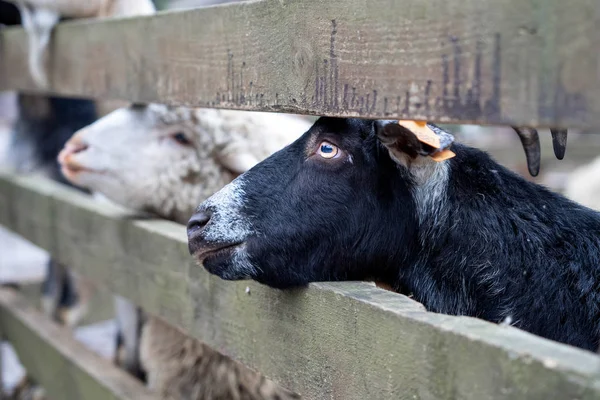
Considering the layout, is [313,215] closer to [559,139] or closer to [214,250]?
[214,250]

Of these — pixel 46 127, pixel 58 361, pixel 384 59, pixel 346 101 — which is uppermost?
pixel 384 59

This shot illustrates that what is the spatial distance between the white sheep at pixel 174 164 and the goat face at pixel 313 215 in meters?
1.08

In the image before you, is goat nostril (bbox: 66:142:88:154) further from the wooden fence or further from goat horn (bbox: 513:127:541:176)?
goat horn (bbox: 513:127:541:176)

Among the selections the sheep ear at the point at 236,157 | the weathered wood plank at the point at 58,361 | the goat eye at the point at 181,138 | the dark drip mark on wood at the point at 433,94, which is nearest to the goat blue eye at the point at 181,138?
the goat eye at the point at 181,138

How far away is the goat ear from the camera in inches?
70.6

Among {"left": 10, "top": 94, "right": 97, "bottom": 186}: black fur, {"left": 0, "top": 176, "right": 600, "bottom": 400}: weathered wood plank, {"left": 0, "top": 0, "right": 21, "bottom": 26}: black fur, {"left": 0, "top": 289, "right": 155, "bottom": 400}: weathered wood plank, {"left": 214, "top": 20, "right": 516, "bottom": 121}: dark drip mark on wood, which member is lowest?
{"left": 0, "top": 289, "right": 155, "bottom": 400}: weathered wood plank

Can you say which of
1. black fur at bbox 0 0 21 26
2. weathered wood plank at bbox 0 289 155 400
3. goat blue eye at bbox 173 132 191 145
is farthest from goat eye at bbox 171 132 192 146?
black fur at bbox 0 0 21 26

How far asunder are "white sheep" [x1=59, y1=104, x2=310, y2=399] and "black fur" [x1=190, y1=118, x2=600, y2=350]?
3.67ft

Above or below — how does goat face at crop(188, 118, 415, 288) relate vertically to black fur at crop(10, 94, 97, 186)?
above

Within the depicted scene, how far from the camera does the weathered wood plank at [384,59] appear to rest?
1.20m

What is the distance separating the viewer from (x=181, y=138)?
11.0 feet

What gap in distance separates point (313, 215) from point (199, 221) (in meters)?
0.31

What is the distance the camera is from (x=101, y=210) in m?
3.20

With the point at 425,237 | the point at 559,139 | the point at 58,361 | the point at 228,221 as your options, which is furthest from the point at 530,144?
the point at 58,361
